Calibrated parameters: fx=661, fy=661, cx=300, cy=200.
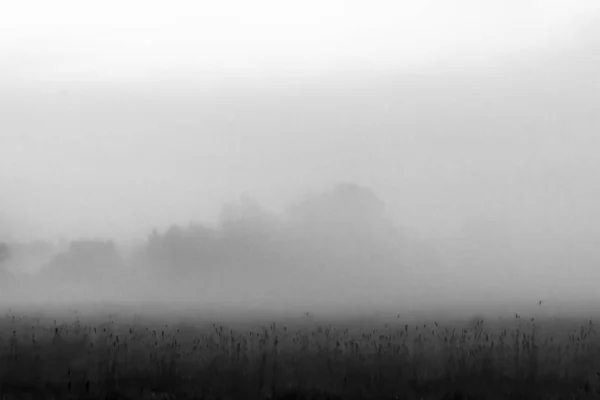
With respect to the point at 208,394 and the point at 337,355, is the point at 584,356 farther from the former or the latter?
the point at 208,394

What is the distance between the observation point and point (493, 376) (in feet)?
61.2

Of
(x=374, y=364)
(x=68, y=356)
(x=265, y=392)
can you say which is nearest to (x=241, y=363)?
(x=265, y=392)

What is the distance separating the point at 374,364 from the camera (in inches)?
783

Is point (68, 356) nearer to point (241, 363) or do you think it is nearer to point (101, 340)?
point (101, 340)

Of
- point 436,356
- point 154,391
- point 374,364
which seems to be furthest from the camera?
point 436,356

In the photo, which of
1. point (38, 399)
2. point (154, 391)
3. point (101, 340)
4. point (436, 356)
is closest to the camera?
point (38, 399)

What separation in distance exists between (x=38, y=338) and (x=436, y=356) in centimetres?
1559

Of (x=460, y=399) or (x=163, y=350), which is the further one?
(x=163, y=350)

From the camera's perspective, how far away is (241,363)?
20266 millimetres

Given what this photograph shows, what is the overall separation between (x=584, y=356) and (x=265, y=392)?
10.7 meters

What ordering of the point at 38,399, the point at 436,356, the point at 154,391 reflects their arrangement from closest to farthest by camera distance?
the point at 38,399 < the point at 154,391 < the point at 436,356

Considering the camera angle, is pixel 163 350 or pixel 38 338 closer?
pixel 163 350

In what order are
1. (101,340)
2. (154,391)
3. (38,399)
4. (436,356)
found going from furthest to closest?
(101,340)
(436,356)
(154,391)
(38,399)

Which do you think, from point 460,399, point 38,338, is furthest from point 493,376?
point 38,338
